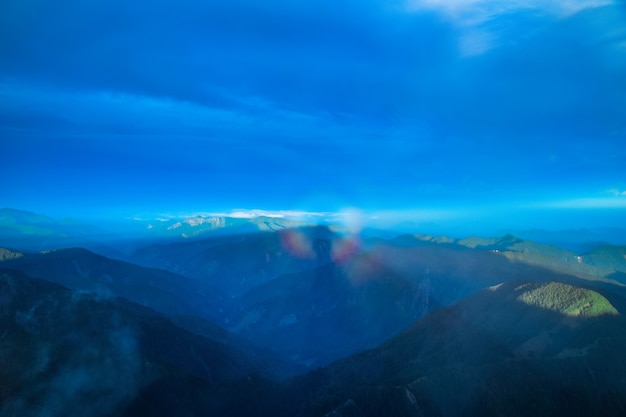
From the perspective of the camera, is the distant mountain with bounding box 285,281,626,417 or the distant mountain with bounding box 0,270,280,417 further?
the distant mountain with bounding box 0,270,280,417

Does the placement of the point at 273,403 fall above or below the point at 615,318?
below

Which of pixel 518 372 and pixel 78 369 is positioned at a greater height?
pixel 518 372

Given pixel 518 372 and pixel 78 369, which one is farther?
pixel 78 369

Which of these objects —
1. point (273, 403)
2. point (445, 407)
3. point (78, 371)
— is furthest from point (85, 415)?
point (445, 407)

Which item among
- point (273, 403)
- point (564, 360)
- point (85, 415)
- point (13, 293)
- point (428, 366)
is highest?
point (13, 293)

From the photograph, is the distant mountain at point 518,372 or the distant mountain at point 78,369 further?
the distant mountain at point 78,369

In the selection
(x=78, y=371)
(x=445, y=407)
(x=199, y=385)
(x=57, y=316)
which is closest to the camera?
(x=445, y=407)

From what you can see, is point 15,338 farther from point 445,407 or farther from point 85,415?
point 445,407

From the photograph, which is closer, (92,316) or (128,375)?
(128,375)
